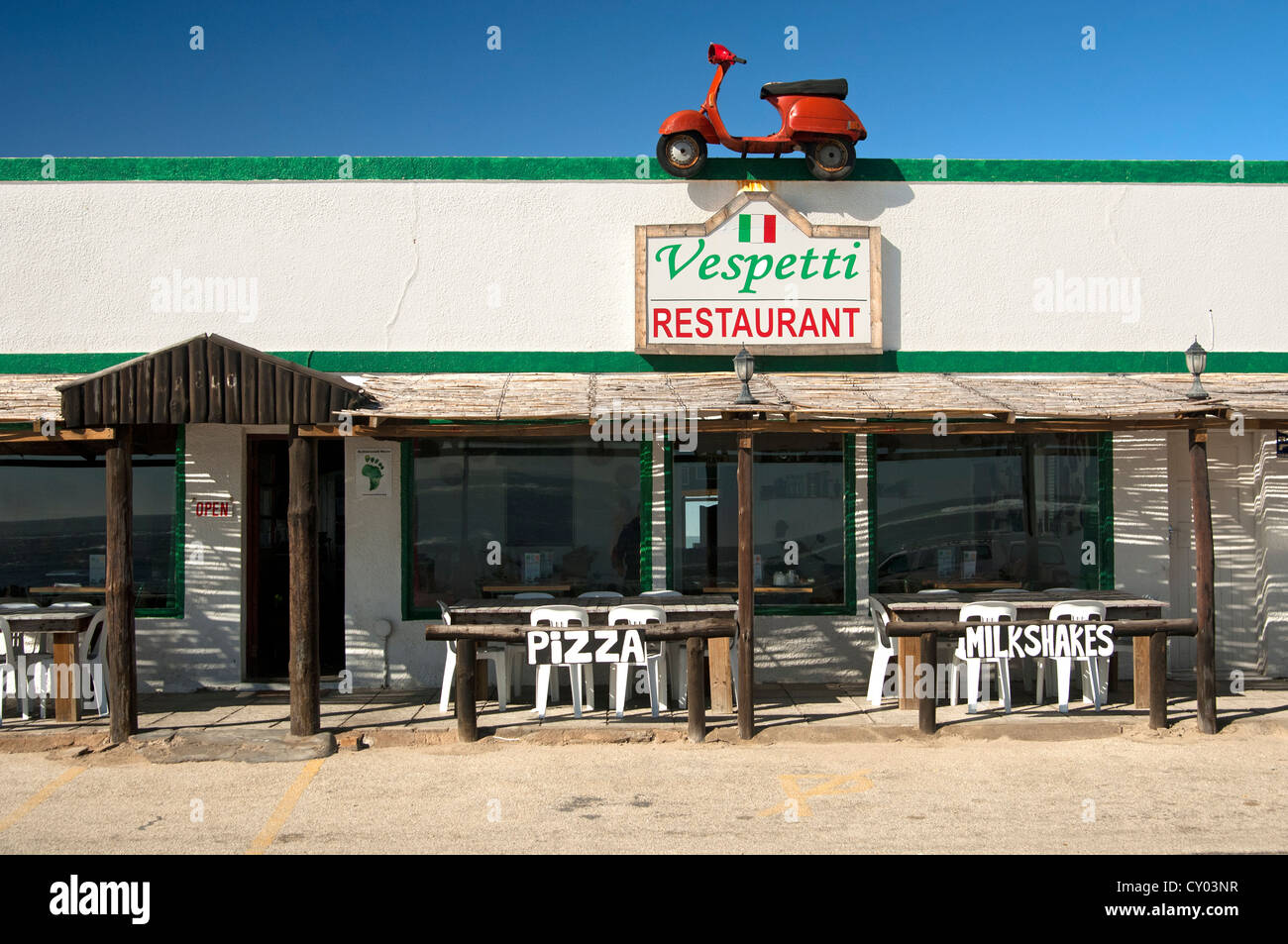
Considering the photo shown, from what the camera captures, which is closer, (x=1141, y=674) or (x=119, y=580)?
(x=119, y=580)

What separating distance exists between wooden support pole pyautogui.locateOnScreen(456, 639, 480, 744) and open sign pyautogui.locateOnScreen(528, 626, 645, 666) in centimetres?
49

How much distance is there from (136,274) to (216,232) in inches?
33.6

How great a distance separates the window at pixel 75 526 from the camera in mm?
9938

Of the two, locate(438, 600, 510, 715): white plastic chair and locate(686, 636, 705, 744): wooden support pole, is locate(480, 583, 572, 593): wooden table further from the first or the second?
locate(686, 636, 705, 744): wooden support pole

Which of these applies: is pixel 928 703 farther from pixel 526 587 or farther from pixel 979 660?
pixel 526 587

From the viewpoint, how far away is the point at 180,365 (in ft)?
25.4

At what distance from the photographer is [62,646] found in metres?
8.57

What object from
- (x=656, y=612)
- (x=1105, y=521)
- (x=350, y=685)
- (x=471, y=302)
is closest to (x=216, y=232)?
(x=471, y=302)

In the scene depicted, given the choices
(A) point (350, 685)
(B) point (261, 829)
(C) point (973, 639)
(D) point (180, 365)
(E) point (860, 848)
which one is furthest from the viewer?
(A) point (350, 685)

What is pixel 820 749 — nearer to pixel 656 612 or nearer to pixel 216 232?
pixel 656 612

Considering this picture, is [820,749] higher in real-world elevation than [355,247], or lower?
lower

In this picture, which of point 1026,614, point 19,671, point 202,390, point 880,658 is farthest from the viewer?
point 880,658

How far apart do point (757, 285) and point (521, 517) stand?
3221 mm

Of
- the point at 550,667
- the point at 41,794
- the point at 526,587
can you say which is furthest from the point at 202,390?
the point at 526,587
